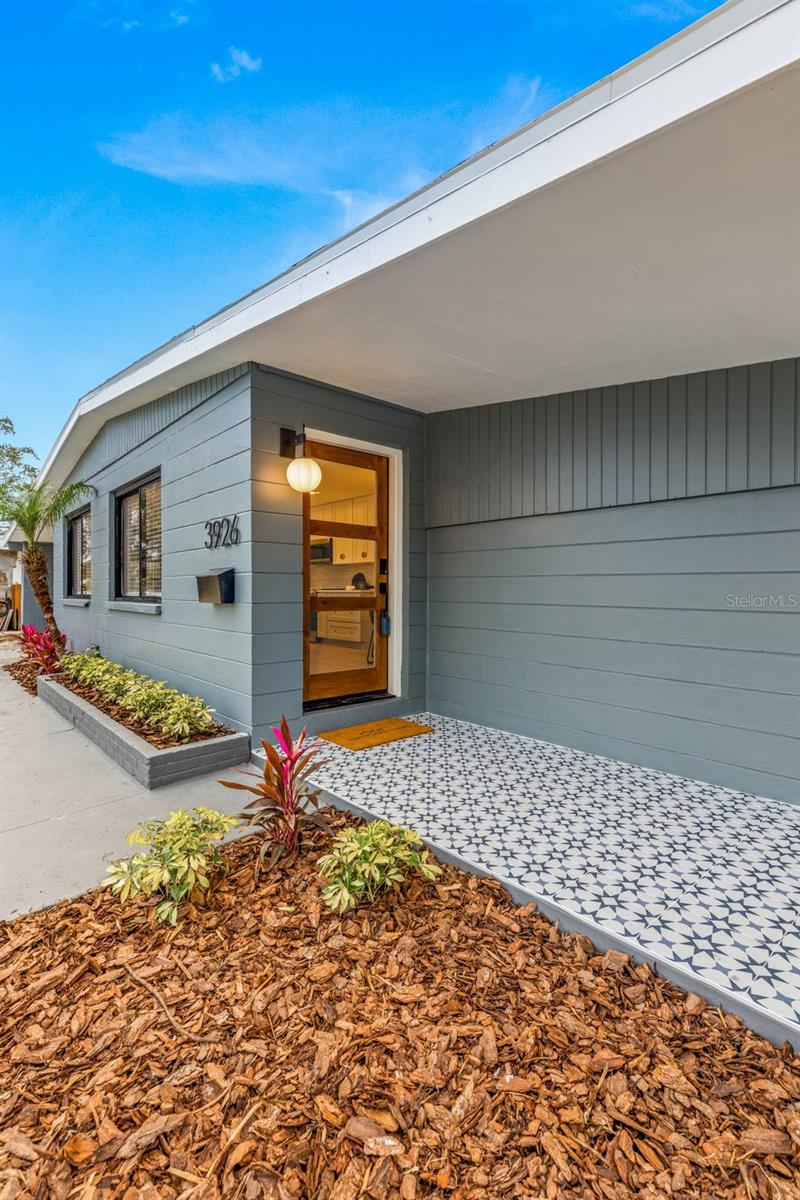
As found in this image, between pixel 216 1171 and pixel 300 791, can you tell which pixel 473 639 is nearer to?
pixel 300 791

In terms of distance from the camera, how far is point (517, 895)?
2141mm

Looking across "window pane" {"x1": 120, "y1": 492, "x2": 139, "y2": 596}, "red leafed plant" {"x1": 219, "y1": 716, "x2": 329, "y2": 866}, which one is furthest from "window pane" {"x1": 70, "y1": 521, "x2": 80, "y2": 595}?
"red leafed plant" {"x1": 219, "y1": 716, "x2": 329, "y2": 866}

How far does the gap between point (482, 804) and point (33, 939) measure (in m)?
1.98

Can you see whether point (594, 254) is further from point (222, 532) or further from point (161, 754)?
point (161, 754)

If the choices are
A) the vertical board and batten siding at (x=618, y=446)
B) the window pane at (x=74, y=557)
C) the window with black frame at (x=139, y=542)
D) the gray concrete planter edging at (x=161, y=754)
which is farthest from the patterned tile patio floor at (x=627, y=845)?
the window pane at (x=74, y=557)

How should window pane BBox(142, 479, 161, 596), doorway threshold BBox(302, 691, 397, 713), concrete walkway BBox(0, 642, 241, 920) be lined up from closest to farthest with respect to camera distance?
concrete walkway BBox(0, 642, 241, 920) < doorway threshold BBox(302, 691, 397, 713) < window pane BBox(142, 479, 161, 596)

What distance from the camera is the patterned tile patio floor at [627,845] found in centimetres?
177

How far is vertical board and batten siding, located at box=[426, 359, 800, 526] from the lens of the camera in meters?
2.97

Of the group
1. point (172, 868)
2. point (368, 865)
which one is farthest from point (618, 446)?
point (172, 868)

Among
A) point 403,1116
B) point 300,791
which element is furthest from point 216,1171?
point 300,791

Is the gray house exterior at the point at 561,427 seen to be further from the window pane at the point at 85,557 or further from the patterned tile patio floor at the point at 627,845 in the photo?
the window pane at the point at 85,557

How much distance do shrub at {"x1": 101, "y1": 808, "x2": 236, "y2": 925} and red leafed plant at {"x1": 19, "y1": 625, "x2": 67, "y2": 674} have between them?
554cm

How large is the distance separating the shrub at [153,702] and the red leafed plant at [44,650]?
1.50 m

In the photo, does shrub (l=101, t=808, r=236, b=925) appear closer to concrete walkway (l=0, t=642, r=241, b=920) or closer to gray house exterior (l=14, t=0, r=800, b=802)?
concrete walkway (l=0, t=642, r=241, b=920)
